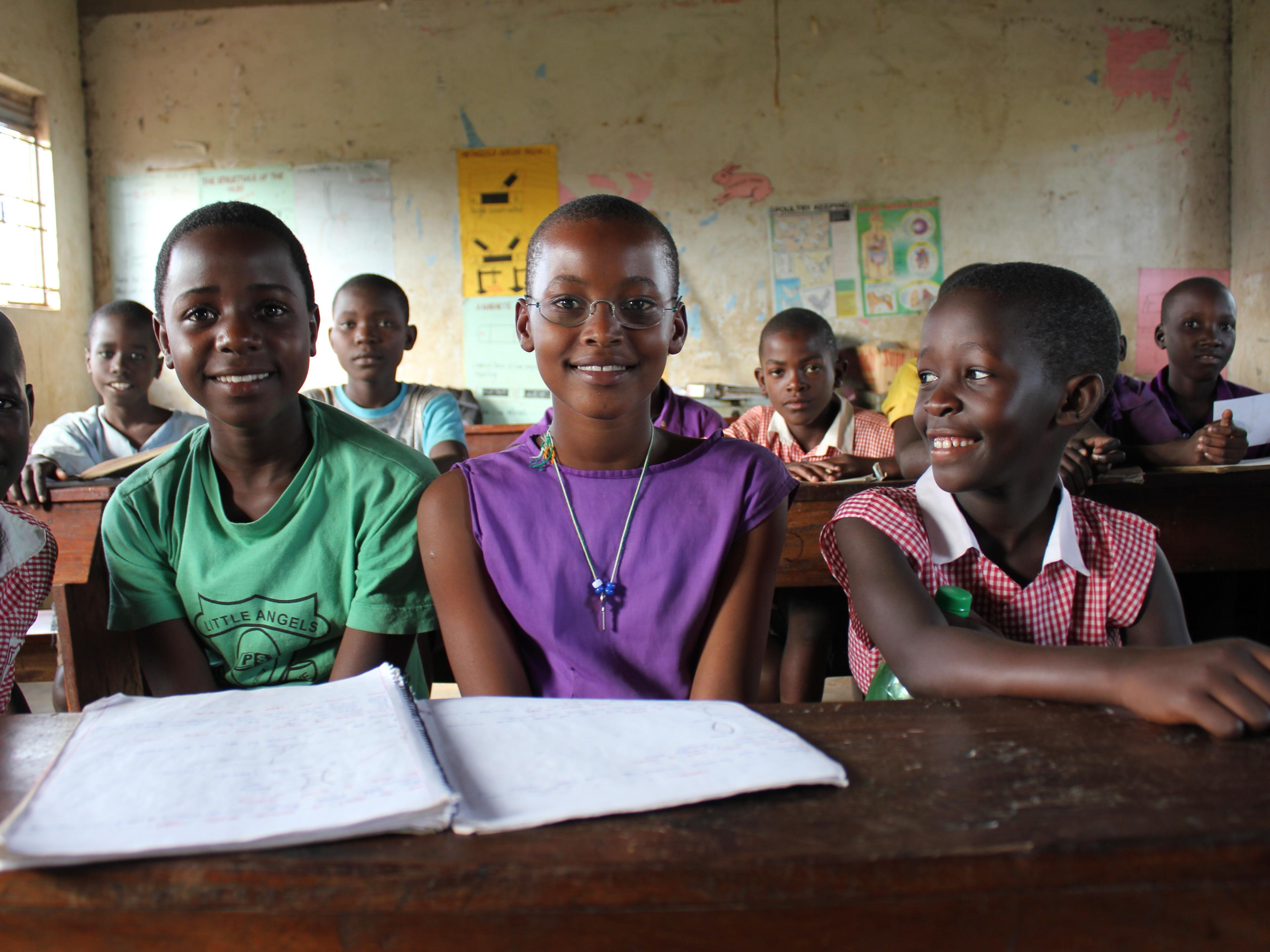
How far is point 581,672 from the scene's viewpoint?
104cm

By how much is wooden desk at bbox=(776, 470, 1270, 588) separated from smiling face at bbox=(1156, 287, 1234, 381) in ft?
4.72

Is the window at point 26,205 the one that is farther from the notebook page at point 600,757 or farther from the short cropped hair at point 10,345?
the notebook page at point 600,757

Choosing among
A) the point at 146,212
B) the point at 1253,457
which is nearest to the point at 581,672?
the point at 1253,457

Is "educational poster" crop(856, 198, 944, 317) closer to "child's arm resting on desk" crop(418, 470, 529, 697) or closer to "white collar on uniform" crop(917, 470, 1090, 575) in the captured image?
"white collar on uniform" crop(917, 470, 1090, 575)

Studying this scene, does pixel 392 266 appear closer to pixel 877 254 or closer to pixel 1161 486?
pixel 877 254

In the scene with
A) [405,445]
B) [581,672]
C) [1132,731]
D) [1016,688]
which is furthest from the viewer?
[405,445]

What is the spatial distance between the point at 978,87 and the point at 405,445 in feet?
13.8

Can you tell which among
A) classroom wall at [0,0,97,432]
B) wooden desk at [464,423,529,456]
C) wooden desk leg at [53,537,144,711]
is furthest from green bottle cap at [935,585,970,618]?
classroom wall at [0,0,97,432]

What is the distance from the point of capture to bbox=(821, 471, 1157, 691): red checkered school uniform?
41.9 inches

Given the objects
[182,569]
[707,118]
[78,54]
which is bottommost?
[182,569]

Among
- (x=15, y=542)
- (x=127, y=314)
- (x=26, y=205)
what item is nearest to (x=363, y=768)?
(x=15, y=542)

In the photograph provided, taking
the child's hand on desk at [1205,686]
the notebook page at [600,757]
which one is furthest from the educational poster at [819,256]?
the notebook page at [600,757]

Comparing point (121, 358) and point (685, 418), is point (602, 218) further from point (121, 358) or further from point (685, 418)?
point (121, 358)

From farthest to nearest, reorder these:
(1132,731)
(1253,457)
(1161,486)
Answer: (1253,457), (1161,486), (1132,731)
